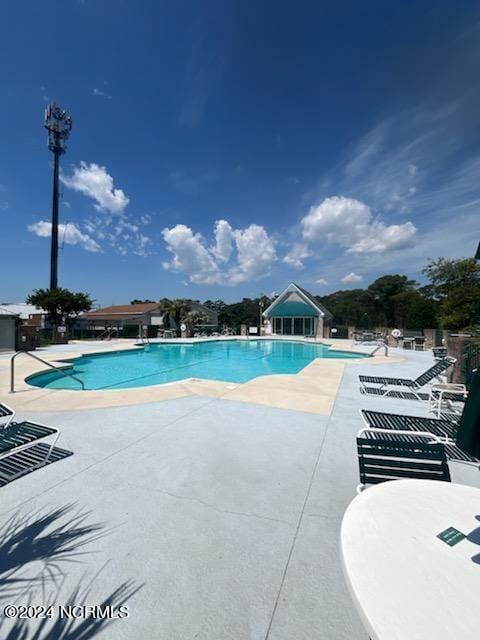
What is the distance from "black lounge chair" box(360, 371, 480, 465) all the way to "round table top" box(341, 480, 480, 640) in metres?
0.41

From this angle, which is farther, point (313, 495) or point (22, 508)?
point (313, 495)

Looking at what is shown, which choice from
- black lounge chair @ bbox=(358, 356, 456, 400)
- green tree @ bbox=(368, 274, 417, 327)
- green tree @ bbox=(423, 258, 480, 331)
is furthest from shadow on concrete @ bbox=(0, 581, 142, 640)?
green tree @ bbox=(368, 274, 417, 327)

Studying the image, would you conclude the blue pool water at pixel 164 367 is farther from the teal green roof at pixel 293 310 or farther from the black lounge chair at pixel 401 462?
the teal green roof at pixel 293 310

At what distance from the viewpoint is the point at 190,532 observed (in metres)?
2.49

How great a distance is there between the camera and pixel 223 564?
2160mm

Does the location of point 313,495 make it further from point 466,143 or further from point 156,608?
point 466,143

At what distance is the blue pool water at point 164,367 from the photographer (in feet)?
38.4

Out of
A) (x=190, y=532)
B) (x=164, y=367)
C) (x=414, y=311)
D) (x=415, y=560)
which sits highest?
(x=414, y=311)

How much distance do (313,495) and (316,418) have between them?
2.60 meters

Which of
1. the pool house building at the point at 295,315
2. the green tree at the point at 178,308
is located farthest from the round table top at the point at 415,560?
the pool house building at the point at 295,315

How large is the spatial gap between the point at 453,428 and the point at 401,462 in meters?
2.73

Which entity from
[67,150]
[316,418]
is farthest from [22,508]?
[67,150]

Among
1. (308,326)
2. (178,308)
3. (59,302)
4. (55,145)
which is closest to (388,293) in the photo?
(308,326)

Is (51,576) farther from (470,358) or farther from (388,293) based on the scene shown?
(388,293)
